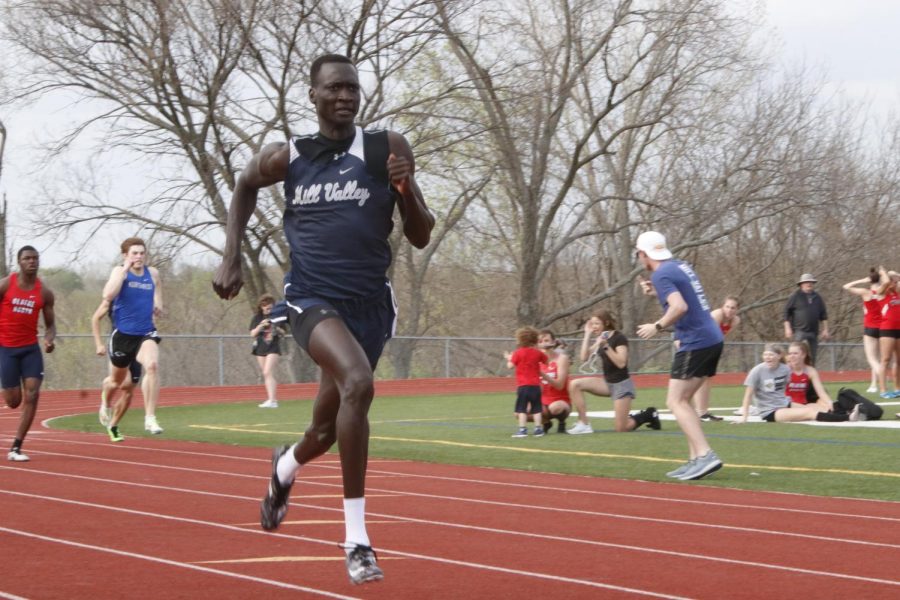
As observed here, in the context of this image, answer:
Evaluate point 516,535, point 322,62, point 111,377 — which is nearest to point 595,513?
point 516,535

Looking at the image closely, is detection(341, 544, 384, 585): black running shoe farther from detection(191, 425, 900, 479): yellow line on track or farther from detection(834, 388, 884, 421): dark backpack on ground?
detection(834, 388, 884, 421): dark backpack on ground

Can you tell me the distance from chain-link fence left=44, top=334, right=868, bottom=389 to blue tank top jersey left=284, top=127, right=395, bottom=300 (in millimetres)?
19121

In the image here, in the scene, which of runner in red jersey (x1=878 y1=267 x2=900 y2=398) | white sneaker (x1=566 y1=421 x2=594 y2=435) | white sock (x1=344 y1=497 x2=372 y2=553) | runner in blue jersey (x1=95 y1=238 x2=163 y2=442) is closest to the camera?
white sock (x1=344 y1=497 x2=372 y2=553)

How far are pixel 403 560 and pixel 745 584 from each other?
5.37 feet

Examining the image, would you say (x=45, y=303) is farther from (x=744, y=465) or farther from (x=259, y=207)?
(x=259, y=207)

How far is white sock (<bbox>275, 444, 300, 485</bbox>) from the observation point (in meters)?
6.38

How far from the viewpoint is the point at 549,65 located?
3631cm

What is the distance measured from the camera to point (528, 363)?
14.8 metres

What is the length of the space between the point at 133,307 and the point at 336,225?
8.49 m

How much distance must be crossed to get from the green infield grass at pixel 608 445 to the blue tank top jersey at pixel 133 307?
1.89 metres

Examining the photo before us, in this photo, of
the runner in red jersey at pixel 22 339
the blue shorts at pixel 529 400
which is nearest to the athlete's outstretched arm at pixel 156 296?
the runner in red jersey at pixel 22 339

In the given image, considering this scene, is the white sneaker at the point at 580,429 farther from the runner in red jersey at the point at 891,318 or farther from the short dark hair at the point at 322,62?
the short dark hair at the point at 322,62

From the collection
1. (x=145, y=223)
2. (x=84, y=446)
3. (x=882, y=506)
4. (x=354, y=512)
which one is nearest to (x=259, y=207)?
(x=145, y=223)

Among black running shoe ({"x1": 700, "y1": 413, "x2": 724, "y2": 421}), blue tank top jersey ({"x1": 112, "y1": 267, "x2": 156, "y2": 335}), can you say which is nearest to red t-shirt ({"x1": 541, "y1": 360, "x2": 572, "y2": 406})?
black running shoe ({"x1": 700, "y1": 413, "x2": 724, "y2": 421})
